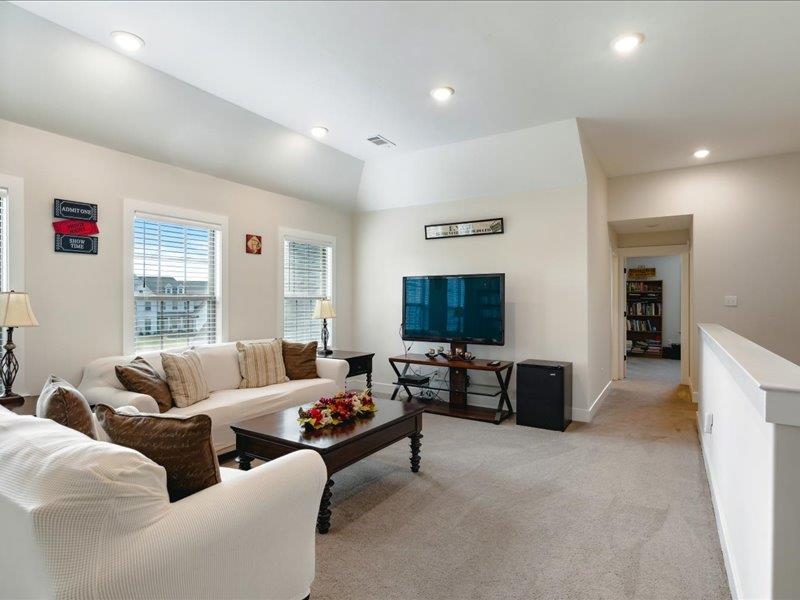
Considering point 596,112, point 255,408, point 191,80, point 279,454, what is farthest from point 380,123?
point 279,454

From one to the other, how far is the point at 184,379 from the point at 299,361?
3.91 feet

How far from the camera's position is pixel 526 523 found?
2.54 m

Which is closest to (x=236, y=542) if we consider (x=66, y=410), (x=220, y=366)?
(x=66, y=410)

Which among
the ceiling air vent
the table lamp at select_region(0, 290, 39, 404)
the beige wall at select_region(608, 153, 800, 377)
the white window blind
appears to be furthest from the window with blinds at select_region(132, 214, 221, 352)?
the beige wall at select_region(608, 153, 800, 377)

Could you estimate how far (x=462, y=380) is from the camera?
16.4ft

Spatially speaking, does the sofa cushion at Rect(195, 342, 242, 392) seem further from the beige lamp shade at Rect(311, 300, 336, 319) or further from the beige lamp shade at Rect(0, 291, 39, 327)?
the beige lamp shade at Rect(0, 291, 39, 327)

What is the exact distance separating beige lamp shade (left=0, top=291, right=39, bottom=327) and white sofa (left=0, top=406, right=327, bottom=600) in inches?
60.5

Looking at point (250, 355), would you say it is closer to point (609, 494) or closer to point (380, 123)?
point (380, 123)

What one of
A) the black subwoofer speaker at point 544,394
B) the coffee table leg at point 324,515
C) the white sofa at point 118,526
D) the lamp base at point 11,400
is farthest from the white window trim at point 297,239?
the white sofa at point 118,526

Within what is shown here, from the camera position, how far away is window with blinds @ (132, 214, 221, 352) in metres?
3.83

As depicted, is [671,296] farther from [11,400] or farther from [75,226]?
[11,400]

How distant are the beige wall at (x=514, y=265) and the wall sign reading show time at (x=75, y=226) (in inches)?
130

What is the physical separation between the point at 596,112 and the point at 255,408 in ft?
12.5

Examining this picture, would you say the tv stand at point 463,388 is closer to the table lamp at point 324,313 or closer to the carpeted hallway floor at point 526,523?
the carpeted hallway floor at point 526,523
